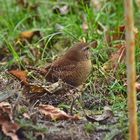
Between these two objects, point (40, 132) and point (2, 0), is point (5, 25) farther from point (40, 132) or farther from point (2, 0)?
point (40, 132)

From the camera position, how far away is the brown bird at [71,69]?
4684 millimetres

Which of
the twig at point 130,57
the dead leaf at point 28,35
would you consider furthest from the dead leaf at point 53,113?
the dead leaf at point 28,35

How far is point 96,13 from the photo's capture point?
6.28 meters

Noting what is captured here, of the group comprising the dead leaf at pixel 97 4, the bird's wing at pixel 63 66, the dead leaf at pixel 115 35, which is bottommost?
the dead leaf at pixel 115 35

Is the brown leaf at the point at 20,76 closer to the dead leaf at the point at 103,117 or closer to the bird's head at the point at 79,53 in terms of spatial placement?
the bird's head at the point at 79,53

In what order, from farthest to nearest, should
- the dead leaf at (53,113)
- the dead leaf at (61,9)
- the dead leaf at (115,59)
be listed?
the dead leaf at (61,9)
the dead leaf at (115,59)
the dead leaf at (53,113)

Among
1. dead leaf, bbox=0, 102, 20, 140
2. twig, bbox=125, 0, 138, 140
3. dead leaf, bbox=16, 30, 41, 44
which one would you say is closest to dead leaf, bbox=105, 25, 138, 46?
dead leaf, bbox=16, 30, 41, 44

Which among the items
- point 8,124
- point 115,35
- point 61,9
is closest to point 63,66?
point 8,124

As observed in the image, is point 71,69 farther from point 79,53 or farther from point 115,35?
point 115,35

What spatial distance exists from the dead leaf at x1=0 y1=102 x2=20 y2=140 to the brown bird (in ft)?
3.08

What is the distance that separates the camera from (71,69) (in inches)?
185

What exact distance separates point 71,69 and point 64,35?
4.87ft

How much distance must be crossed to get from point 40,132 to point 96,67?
4.88ft

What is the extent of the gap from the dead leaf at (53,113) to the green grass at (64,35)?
15.3 inches
